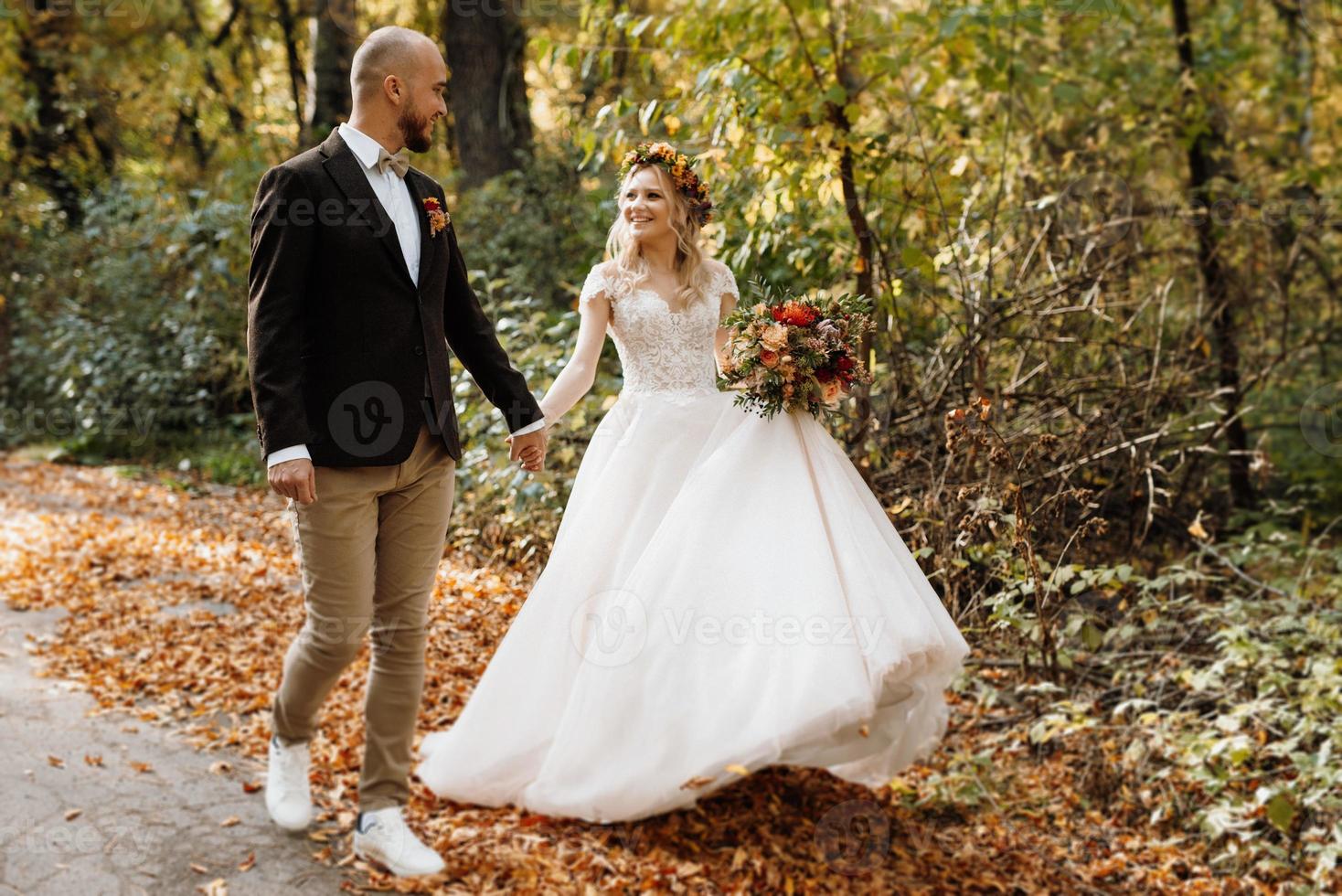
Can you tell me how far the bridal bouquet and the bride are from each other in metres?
0.08

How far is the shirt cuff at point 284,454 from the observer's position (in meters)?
2.73

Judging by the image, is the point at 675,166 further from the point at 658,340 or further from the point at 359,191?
the point at 359,191

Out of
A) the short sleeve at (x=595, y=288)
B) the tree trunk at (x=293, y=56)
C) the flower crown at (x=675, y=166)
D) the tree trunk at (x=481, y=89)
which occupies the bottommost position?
the short sleeve at (x=595, y=288)

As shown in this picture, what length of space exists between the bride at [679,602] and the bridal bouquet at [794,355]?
0.08m

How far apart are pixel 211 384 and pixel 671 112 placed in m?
8.07

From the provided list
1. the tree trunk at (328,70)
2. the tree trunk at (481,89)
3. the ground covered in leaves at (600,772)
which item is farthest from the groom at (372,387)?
the tree trunk at (328,70)

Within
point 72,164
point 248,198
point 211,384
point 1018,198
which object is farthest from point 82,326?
point 1018,198

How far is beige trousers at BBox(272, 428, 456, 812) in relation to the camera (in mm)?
2938

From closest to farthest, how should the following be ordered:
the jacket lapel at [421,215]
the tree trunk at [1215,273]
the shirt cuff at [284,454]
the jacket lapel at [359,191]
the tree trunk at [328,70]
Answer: the shirt cuff at [284,454] → the jacket lapel at [359,191] → the jacket lapel at [421,215] → the tree trunk at [1215,273] → the tree trunk at [328,70]

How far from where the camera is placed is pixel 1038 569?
13.3 ft

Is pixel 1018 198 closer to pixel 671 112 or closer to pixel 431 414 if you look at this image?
pixel 671 112

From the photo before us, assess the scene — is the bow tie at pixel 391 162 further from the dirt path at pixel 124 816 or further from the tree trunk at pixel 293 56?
the tree trunk at pixel 293 56

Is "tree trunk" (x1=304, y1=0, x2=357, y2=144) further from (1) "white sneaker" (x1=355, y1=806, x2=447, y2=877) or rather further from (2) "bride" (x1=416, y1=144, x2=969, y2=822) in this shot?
(1) "white sneaker" (x1=355, y1=806, x2=447, y2=877)

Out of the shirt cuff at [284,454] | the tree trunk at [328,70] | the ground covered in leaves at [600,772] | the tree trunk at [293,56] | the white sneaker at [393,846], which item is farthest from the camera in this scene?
the tree trunk at [293,56]
